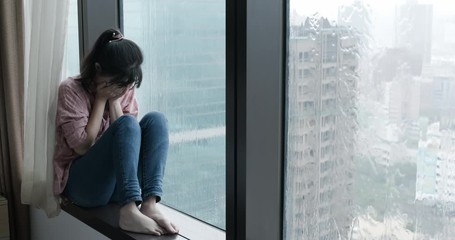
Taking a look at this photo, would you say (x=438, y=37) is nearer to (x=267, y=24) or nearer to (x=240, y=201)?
(x=267, y=24)

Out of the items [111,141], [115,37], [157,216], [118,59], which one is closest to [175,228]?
[157,216]

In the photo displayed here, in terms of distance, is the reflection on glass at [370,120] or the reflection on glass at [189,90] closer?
the reflection on glass at [370,120]

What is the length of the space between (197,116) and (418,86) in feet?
2.87

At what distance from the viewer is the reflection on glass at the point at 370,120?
1.23 m

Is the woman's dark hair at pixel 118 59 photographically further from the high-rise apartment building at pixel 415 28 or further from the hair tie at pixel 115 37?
the high-rise apartment building at pixel 415 28

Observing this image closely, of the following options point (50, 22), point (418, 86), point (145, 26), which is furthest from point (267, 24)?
point (50, 22)

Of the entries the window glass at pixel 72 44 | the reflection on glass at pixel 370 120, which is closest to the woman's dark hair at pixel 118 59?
the window glass at pixel 72 44

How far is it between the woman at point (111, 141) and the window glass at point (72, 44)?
0.49 meters

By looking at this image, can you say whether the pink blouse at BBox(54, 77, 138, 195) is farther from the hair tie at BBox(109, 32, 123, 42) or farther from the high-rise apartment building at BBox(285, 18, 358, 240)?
the high-rise apartment building at BBox(285, 18, 358, 240)

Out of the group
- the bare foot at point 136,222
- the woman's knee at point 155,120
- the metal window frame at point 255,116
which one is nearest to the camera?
the metal window frame at point 255,116

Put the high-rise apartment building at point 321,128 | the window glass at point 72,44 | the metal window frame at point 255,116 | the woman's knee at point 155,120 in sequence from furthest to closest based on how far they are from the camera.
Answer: the window glass at point 72,44
the woman's knee at point 155,120
the metal window frame at point 255,116
the high-rise apartment building at point 321,128

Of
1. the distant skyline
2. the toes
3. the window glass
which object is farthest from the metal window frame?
the window glass

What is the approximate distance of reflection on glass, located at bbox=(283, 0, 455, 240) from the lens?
48.3 inches

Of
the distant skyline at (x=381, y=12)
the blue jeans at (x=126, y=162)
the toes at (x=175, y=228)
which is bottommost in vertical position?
the toes at (x=175, y=228)
